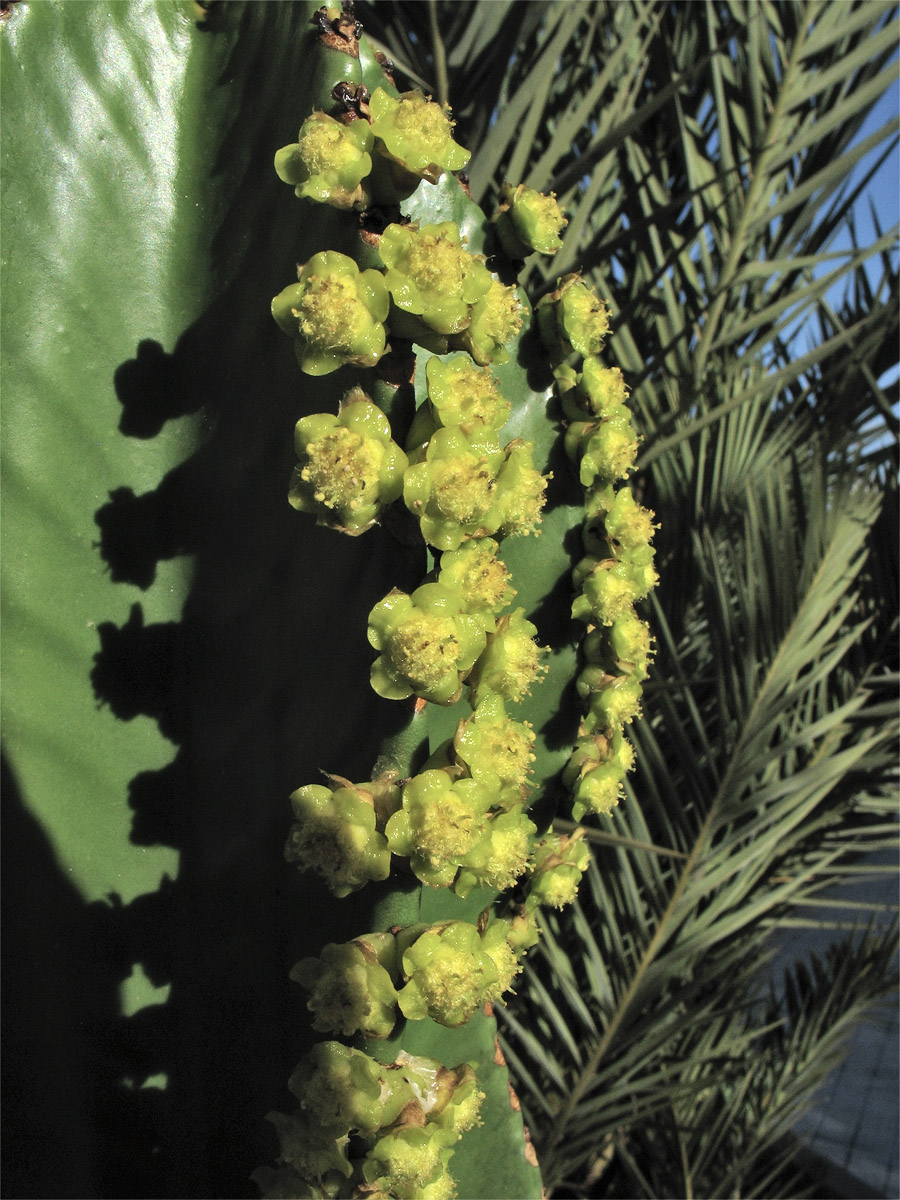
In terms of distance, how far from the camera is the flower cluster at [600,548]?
488 millimetres

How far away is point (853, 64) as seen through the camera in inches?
37.2

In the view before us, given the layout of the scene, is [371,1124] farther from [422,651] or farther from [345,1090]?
[422,651]

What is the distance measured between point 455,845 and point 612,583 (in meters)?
0.19

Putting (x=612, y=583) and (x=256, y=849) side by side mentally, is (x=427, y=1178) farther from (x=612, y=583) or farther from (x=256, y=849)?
(x=612, y=583)

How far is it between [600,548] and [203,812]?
0.79ft

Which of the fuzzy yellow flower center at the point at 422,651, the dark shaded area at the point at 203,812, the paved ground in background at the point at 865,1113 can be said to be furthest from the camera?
the paved ground in background at the point at 865,1113

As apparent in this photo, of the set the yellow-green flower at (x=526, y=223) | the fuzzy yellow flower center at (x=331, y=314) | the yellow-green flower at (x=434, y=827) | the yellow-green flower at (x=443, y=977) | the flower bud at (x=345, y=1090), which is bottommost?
the flower bud at (x=345, y=1090)

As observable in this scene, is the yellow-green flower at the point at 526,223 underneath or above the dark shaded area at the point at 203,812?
above

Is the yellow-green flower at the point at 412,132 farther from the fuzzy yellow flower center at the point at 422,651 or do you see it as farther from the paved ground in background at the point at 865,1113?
the paved ground in background at the point at 865,1113

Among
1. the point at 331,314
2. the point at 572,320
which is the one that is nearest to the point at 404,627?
the point at 331,314

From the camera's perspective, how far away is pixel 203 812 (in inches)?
17.9

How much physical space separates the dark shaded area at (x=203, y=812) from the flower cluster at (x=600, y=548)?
0.50 feet

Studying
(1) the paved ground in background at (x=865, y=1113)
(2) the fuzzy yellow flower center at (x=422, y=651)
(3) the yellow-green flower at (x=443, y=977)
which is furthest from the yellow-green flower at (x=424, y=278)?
(1) the paved ground in background at (x=865, y=1113)

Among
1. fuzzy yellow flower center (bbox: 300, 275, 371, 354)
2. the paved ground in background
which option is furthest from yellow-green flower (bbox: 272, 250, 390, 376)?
the paved ground in background
